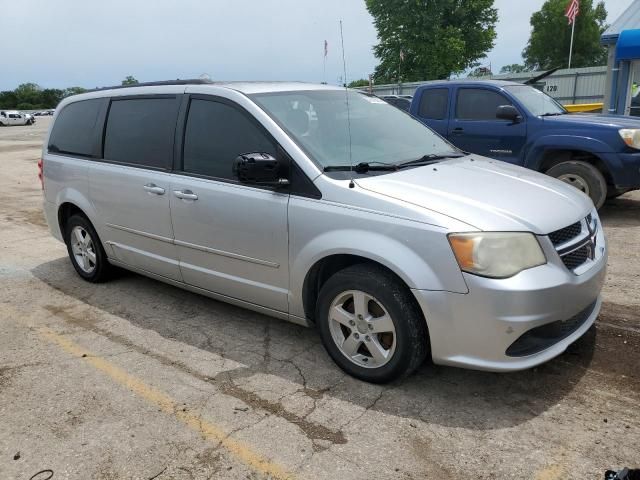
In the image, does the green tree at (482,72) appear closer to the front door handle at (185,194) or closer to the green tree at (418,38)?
the green tree at (418,38)

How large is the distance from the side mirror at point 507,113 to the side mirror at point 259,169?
16.6 ft

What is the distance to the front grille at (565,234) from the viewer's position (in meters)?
3.00

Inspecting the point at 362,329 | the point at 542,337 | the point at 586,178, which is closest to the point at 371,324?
the point at 362,329

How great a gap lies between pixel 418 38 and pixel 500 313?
135ft

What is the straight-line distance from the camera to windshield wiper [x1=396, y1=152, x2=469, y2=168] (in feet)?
12.2

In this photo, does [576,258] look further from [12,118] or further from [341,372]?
[12,118]

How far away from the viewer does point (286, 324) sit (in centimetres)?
429

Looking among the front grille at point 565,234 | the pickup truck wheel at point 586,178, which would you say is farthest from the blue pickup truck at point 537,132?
the front grille at point 565,234

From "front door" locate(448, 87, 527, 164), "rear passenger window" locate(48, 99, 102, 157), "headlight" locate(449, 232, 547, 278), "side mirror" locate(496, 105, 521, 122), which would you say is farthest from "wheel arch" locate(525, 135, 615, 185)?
"rear passenger window" locate(48, 99, 102, 157)

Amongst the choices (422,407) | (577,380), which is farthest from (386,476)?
(577,380)

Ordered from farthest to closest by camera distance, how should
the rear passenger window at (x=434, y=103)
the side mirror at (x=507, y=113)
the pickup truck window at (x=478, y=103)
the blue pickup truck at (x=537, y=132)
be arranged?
1. the rear passenger window at (x=434, y=103)
2. the pickup truck window at (x=478, y=103)
3. the side mirror at (x=507, y=113)
4. the blue pickup truck at (x=537, y=132)

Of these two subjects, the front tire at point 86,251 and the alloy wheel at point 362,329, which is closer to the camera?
the alloy wheel at point 362,329

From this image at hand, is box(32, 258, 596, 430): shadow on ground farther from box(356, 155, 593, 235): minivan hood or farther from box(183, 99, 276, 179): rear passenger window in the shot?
box(183, 99, 276, 179): rear passenger window

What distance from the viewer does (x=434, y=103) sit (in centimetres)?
867
